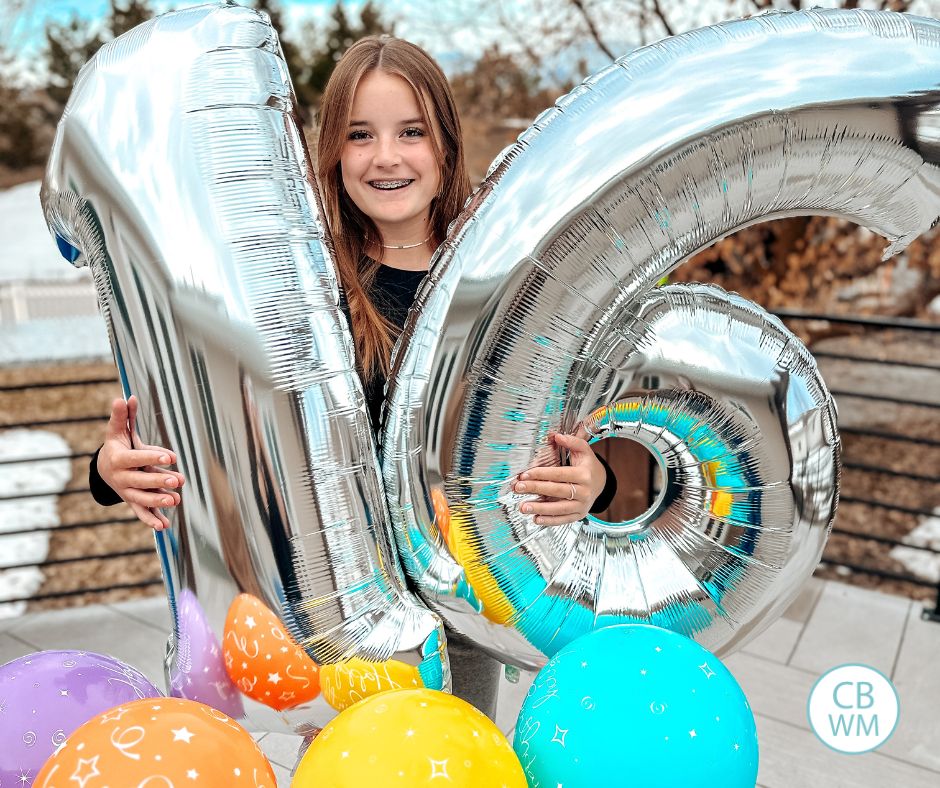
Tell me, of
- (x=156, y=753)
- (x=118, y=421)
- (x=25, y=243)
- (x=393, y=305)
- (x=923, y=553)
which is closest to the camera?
(x=156, y=753)

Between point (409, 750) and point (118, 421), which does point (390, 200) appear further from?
point (409, 750)

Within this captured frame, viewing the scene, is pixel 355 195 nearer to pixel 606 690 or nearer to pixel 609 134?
pixel 609 134

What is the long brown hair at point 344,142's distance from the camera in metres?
1.20

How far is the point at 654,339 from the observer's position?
1075 millimetres

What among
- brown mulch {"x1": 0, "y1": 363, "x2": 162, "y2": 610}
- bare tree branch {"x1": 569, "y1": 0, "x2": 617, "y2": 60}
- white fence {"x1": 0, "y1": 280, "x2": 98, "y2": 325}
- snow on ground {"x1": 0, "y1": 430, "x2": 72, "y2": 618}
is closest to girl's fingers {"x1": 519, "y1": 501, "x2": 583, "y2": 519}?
brown mulch {"x1": 0, "y1": 363, "x2": 162, "y2": 610}

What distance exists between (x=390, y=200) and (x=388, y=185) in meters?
0.03

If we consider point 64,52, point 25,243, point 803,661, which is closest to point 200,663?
point 803,661

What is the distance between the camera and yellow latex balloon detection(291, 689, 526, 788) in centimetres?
80

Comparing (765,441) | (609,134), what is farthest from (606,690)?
(609,134)

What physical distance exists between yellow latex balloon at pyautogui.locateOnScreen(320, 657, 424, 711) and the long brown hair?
45cm

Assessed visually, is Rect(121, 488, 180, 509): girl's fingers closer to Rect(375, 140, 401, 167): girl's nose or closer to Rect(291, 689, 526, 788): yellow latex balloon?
Rect(291, 689, 526, 788): yellow latex balloon

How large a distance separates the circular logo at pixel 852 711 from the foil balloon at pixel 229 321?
178cm

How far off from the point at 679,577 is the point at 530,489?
32cm

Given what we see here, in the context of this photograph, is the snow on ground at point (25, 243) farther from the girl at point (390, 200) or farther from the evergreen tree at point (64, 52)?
the girl at point (390, 200)
